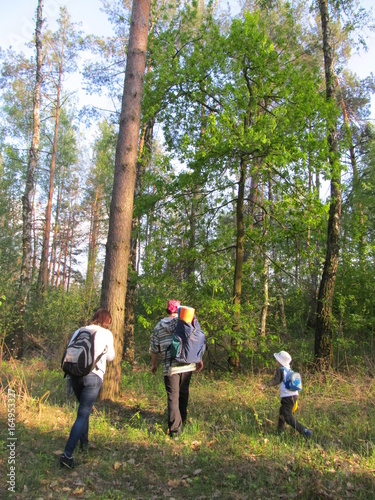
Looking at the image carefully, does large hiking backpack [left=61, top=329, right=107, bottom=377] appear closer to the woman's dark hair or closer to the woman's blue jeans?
the woman's blue jeans

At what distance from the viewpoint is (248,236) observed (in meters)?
9.14

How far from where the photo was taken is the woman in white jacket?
3873mm

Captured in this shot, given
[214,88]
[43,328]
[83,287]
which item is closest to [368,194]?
[214,88]

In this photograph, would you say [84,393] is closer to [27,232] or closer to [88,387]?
[88,387]

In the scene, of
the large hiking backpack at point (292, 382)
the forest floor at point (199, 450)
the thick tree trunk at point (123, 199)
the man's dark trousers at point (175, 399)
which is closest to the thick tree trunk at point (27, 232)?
the forest floor at point (199, 450)

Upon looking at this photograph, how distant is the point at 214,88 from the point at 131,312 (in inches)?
244

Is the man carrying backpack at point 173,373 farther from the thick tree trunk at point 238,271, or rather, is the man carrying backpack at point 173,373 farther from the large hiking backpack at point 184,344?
the thick tree trunk at point 238,271

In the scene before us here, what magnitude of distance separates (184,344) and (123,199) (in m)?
2.88

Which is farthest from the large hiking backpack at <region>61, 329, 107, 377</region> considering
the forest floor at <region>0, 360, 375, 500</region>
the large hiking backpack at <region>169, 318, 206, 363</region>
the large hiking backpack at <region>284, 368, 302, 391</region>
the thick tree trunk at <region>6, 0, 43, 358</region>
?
the thick tree trunk at <region>6, 0, 43, 358</region>

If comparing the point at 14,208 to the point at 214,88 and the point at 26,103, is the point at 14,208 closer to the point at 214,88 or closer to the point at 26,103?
the point at 26,103

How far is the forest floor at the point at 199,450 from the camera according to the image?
141 inches

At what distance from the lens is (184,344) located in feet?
16.0

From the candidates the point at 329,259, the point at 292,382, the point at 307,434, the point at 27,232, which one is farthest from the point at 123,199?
the point at 27,232

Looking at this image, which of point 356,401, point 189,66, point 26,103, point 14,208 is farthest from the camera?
point 14,208
